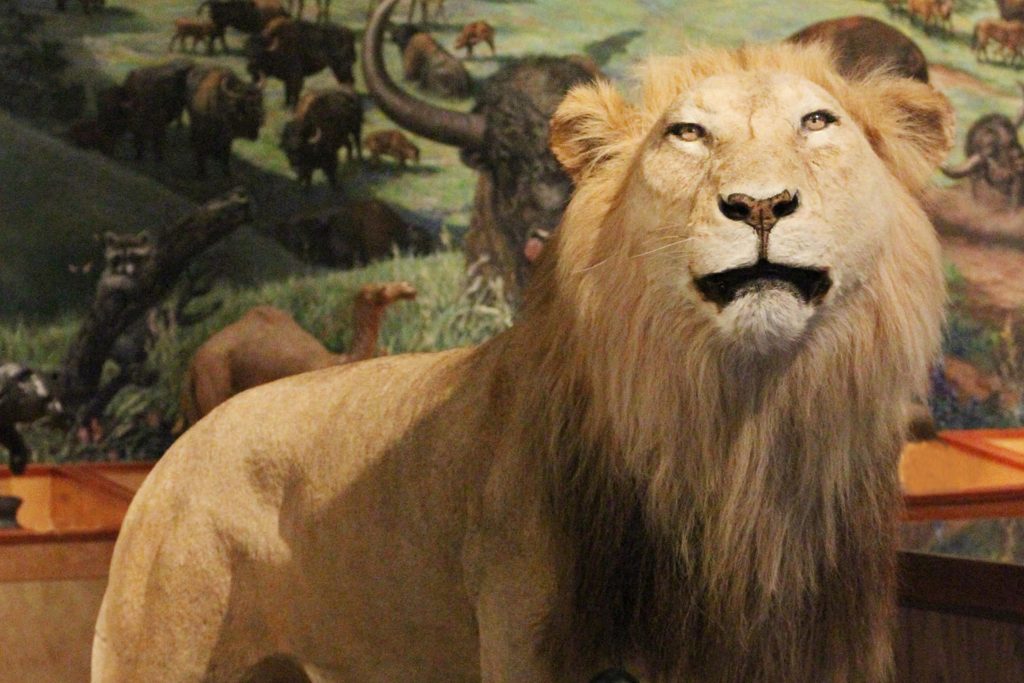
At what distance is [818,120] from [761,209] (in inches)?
10.2

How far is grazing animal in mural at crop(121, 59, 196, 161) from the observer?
555 centimetres

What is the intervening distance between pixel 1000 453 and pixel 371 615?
3.82 metres

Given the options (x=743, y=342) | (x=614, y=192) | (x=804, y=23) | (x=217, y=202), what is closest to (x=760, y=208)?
(x=743, y=342)

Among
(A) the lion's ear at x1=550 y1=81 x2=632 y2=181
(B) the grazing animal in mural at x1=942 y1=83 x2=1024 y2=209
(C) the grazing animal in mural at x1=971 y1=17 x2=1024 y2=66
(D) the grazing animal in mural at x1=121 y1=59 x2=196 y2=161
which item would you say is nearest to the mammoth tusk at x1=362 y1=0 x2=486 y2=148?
(D) the grazing animal in mural at x1=121 y1=59 x2=196 y2=161

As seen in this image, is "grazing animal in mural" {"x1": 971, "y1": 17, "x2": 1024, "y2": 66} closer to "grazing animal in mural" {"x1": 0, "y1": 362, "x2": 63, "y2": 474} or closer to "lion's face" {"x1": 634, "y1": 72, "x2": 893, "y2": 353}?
"grazing animal in mural" {"x1": 0, "y1": 362, "x2": 63, "y2": 474}

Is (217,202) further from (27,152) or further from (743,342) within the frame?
(743,342)

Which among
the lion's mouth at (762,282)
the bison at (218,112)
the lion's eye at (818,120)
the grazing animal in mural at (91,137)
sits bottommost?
the grazing animal in mural at (91,137)

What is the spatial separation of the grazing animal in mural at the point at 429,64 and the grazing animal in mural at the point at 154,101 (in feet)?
2.83

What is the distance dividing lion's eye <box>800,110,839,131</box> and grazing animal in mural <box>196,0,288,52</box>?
13.2 feet

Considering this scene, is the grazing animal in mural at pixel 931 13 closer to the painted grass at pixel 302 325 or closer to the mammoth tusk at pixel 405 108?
the mammoth tusk at pixel 405 108

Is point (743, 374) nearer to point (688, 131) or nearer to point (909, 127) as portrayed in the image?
point (688, 131)

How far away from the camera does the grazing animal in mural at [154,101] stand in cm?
555

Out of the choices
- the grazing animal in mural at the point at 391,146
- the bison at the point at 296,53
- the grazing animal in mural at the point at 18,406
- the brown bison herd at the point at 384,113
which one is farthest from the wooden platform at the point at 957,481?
the grazing animal in mural at the point at 18,406

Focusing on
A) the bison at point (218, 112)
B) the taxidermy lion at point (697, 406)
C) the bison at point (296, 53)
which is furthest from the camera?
the bison at point (296, 53)
